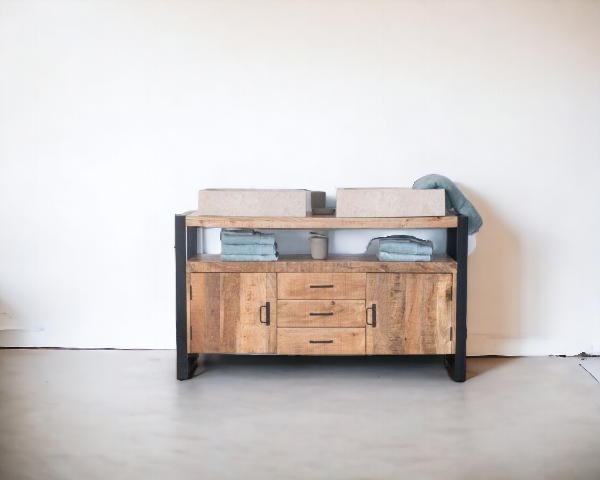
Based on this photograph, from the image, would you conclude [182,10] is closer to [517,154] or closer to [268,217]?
[268,217]

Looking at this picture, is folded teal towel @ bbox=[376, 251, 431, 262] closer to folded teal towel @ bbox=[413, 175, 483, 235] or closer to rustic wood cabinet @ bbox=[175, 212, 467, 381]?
rustic wood cabinet @ bbox=[175, 212, 467, 381]

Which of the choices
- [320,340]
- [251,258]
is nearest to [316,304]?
[320,340]

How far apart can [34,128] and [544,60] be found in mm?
2998

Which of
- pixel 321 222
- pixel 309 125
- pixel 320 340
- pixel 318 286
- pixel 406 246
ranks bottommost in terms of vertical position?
pixel 320 340

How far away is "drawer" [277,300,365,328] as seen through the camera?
12.7 feet

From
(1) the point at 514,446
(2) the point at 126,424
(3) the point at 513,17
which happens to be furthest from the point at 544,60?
(2) the point at 126,424

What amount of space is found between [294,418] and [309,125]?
1.77 m

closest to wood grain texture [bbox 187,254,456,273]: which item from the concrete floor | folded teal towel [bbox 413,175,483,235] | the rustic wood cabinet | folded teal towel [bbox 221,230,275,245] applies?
the rustic wood cabinet

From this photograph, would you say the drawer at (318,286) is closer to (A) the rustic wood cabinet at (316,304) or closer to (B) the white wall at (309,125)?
(A) the rustic wood cabinet at (316,304)

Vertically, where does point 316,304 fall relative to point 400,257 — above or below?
below

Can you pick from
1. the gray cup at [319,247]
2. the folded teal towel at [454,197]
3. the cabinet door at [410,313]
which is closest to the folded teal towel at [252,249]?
the gray cup at [319,247]

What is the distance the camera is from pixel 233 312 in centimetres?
387

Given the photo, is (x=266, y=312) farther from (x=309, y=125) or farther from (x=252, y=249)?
(x=309, y=125)

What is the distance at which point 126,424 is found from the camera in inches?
127
